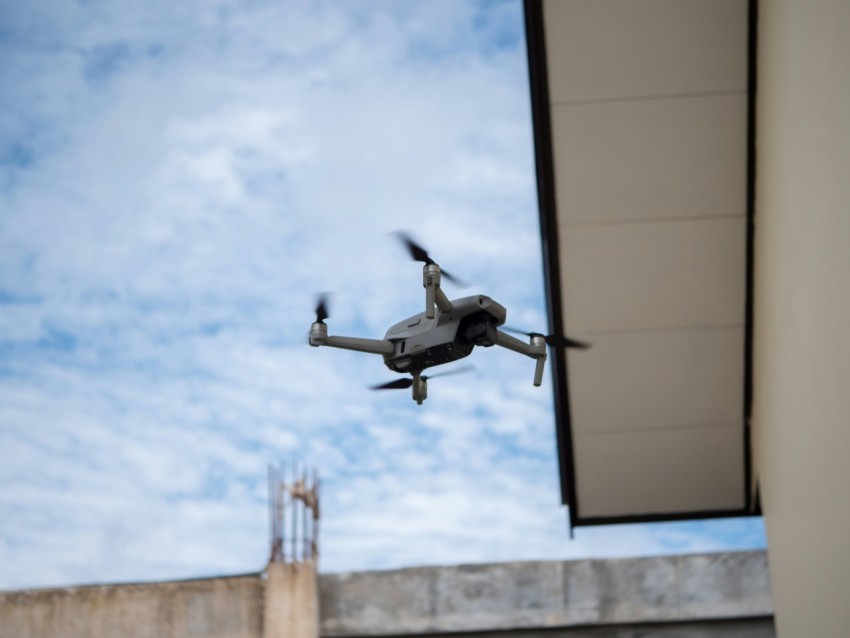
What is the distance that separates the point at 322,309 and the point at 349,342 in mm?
178

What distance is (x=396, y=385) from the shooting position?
4914mm

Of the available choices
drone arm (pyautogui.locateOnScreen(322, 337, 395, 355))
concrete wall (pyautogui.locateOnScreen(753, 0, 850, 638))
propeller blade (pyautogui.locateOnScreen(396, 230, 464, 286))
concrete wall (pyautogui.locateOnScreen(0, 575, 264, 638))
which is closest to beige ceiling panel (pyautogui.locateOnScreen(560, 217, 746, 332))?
concrete wall (pyautogui.locateOnScreen(753, 0, 850, 638))

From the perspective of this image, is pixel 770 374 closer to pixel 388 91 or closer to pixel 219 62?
pixel 388 91

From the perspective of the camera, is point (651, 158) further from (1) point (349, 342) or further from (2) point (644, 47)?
(1) point (349, 342)

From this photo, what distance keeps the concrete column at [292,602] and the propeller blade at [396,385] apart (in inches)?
123

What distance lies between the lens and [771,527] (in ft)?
19.0

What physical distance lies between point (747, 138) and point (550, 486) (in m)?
2.31

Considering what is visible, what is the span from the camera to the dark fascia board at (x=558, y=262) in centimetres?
529

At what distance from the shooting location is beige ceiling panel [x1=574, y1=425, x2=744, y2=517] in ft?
20.4

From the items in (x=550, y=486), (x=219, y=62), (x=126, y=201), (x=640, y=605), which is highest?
(x=219, y=62)

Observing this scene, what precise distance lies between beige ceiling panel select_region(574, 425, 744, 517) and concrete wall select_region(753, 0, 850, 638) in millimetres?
474

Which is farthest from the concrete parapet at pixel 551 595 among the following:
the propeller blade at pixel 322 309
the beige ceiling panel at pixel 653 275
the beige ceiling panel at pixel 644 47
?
the propeller blade at pixel 322 309

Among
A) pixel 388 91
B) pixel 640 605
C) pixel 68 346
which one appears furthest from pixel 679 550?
pixel 68 346

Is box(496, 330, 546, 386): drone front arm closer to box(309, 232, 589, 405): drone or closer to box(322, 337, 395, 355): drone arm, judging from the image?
box(309, 232, 589, 405): drone
